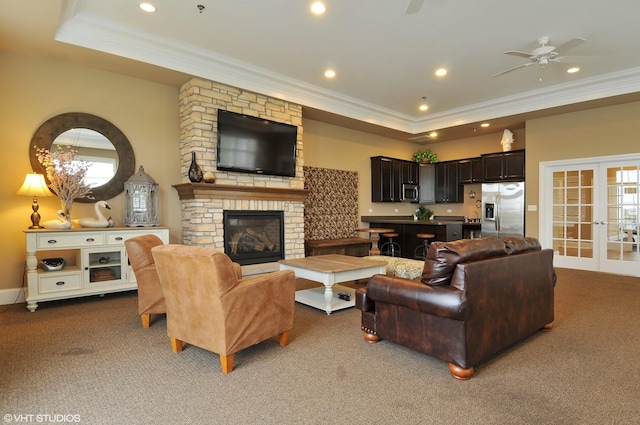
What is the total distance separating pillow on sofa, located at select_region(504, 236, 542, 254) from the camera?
9.37 feet

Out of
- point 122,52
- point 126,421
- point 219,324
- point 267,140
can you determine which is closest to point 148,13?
point 122,52

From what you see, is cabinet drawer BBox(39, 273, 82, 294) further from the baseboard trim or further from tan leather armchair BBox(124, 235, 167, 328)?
tan leather armchair BBox(124, 235, 167, 328)

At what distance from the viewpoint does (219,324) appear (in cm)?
241

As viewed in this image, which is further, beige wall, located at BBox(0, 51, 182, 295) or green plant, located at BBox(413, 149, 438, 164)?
green plant, located at BBox(413, 149, 438, 164)

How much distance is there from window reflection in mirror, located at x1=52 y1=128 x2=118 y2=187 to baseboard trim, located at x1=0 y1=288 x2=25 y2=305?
1526 millimetres

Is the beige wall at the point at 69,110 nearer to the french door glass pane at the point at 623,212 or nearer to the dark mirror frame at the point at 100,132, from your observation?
the dark mirror frame at the point at 100,132

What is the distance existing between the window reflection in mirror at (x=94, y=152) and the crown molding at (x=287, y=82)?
115 centimetres

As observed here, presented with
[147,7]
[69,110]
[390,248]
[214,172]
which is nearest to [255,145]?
[214,172]

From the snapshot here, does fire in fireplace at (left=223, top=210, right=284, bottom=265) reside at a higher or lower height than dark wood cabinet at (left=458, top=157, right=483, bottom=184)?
lower

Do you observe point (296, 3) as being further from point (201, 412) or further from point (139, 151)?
point (201, 412)

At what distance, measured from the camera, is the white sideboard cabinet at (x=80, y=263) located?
391 cm

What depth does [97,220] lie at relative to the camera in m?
4.42

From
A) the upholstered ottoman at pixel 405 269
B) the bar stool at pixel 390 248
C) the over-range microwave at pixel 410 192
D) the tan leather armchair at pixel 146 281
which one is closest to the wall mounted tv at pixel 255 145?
the tan leather armchair at pixel 146 281

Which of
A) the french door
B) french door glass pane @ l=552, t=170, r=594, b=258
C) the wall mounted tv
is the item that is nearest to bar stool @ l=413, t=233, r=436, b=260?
the french door
